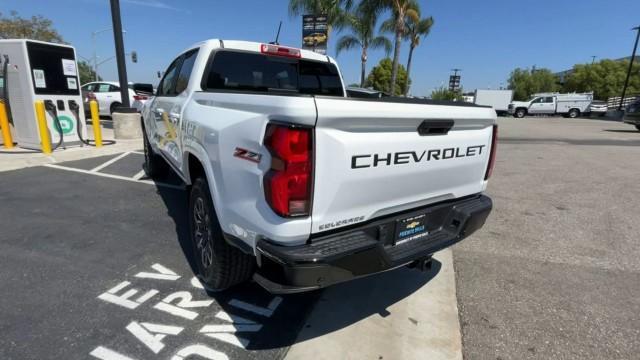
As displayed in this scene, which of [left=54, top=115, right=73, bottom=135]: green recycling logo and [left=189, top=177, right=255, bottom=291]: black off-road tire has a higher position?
[left=54, top=115, right=73, bottom=135]: green recycling logo

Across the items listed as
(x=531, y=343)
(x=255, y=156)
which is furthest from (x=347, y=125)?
(x=531, y=343)

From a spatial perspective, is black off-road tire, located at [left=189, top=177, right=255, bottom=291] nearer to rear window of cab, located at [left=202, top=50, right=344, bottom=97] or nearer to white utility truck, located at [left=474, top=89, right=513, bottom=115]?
rear window of cab, located at [left=202, top=50, right=344, bottom=97]

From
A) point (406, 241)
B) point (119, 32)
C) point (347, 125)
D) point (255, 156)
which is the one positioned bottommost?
point (406, 241)

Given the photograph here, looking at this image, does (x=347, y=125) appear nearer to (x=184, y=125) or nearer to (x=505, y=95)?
(x=184, y=125)

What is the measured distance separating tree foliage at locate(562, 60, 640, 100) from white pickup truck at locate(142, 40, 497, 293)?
68.4m

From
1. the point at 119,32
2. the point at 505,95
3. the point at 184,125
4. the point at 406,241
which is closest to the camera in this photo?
the point at 406,241

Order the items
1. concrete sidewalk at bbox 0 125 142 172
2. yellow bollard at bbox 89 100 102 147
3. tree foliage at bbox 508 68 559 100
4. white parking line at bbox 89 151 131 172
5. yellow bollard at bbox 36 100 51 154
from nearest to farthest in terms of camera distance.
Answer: white parking line at bbox 89 151 131 172, concrete sidewalk at bbox 0 125 142 172, yellow bollard at bbox 36 100 51 154, yellow bollard at bbox 89 100 102 147, tree foliage at bbox 508 68 559 100

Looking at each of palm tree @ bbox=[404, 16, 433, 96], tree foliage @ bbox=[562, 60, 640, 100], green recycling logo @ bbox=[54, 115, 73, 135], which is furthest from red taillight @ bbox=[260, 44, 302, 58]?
tree foliage @ bbox=[562, 60, 640, 100]

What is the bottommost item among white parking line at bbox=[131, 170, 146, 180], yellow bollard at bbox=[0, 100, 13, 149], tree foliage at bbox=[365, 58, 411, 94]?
white parking line at bbox=[131, 170, 146, 180]

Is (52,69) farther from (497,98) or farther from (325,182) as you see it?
(497,98)

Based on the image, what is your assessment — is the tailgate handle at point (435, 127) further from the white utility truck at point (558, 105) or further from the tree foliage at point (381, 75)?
the tree foliage at point (381, 75)

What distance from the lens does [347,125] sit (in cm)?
181

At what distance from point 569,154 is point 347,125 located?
11420mm

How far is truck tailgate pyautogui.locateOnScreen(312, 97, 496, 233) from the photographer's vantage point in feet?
5.86
